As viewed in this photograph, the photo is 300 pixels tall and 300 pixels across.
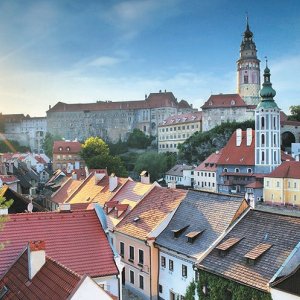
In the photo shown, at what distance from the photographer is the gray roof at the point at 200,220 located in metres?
20.4

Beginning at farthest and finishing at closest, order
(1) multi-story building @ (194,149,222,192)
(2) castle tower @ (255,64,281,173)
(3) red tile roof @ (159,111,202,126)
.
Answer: (3) red tile roof @ (159,111,202,126) < (1) multi-story building @ (194,149,222,192) < (2) castle tower @ (255,64,281,173)

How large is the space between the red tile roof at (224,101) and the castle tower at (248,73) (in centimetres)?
817

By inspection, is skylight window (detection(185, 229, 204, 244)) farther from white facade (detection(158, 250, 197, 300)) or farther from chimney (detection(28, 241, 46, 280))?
chimney (detection(28, 241, 46, 280))

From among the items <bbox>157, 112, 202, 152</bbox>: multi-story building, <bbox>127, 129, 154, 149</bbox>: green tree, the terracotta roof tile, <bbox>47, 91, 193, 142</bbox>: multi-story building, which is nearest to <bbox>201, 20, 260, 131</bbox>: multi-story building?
<bbox>157, 112, 202, 152</bbox>: multi-story building

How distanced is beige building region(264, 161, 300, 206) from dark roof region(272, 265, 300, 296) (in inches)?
1708

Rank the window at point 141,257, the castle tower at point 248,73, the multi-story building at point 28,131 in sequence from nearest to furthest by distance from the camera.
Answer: the window at point 141,257 < the castle tower at point 248,73 < the multi-story building at point 28,131

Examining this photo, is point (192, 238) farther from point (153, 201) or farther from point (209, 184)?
point (209, 184)

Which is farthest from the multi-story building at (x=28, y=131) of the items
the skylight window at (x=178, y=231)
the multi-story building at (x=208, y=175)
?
the skylight window at (x=178, y=231)

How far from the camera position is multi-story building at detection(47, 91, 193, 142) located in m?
131

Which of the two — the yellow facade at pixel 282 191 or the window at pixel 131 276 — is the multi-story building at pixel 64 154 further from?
the window at pixel 131 276

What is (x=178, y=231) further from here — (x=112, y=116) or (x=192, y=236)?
(x=112, y=116)

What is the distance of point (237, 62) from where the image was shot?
117 m

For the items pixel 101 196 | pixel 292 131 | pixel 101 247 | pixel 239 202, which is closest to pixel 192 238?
pixel 239 202

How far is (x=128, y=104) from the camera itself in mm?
136125
